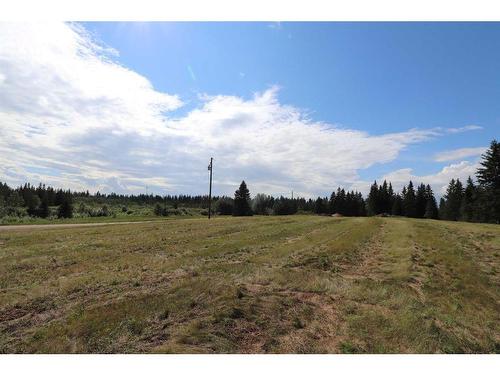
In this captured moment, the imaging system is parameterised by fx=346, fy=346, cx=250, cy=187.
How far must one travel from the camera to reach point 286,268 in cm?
1298

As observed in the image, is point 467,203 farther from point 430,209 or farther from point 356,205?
point 356,205

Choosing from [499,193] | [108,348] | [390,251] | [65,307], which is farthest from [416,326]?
[499,193]

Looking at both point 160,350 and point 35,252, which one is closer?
point 160,350

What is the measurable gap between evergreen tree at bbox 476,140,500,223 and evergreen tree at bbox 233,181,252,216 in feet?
190

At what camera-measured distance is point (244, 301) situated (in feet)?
28.1

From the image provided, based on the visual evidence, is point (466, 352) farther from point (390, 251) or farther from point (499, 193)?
point (499, 193)

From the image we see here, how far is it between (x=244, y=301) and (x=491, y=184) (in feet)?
209

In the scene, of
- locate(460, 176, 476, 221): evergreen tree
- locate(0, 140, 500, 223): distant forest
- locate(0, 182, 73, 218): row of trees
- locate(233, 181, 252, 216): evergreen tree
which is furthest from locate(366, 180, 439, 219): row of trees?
locate(0, 182, 73, 218): row of trees

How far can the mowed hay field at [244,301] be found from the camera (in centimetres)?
661

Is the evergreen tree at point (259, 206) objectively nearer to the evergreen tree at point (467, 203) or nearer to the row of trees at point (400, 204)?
the row of trees at point (400, 204)

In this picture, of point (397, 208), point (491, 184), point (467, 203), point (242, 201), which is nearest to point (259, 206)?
point (242, 201)

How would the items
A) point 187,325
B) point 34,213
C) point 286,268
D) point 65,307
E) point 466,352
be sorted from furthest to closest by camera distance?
point 34,213 < point 286,268 < point 65,307 < point 187,325 < point 466,352

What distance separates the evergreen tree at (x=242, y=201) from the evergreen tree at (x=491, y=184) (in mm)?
57924

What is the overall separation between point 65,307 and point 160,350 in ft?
12.4
